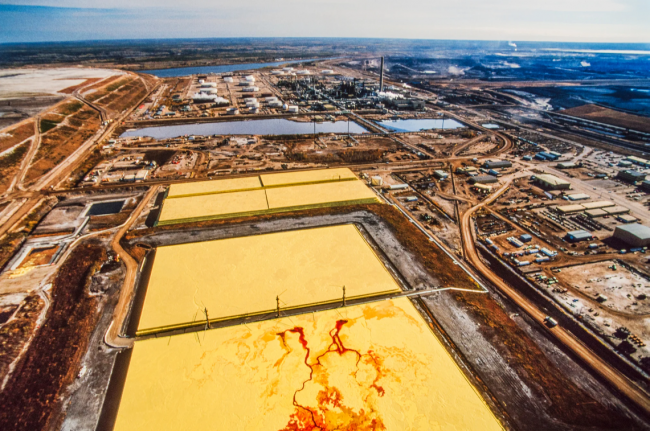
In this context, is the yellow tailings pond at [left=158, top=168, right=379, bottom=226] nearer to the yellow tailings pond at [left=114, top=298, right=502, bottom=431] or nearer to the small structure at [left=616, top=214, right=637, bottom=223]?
the yellow tailings pond at [left=114, top=298, right=502, bottom=431]

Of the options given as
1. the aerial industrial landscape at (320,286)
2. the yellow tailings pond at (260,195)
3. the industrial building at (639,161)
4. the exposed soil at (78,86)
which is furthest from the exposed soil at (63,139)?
the industrial building at (639,161)

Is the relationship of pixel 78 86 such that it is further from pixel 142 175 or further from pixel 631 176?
pixel 631 176

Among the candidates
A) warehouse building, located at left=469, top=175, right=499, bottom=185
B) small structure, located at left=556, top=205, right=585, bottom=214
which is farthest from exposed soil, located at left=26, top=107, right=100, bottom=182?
small structure, located at left=556, top=205, right=585, bottom=214

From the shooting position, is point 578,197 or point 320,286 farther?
point 578,197

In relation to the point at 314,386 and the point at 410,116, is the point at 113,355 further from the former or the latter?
the point at 410,116

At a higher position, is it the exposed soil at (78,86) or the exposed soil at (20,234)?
the exposed soil at (78,86)

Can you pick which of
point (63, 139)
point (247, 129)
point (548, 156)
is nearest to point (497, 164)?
point (548, 156)

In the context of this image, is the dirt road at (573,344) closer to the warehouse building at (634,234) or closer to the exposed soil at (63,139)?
the warehouse building at (634,234)

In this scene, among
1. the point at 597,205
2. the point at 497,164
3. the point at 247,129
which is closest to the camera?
the point at 597,205
